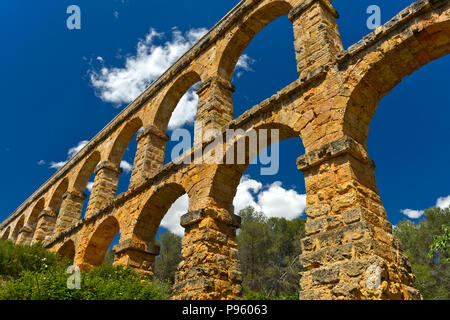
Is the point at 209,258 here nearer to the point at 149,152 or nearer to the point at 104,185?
the point at 149,152

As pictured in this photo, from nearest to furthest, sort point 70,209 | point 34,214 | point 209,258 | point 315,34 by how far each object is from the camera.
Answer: point 209,258 < point 315,34 < point 70,209 < point 34,214

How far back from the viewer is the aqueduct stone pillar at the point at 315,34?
6.44 meters

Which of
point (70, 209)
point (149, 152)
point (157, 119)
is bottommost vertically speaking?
point (149, 152)

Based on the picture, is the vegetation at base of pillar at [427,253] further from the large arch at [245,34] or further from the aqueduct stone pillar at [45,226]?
the aqueduct stone pillar at [45,226]

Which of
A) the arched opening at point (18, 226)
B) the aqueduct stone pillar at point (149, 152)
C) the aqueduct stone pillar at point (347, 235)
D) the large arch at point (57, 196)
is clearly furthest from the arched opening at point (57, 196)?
the aqueduct stone pillar at point (347, 235)

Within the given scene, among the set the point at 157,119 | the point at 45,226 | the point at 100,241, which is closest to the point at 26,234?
the point at 45,226

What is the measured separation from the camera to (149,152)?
10.7 metres

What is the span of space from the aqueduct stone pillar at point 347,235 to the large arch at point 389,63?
A: 0.61 meters

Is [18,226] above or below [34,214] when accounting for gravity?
above

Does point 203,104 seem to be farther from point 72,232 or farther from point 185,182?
point 72,232

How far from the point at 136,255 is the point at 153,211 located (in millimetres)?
1172

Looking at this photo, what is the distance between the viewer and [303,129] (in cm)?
587
